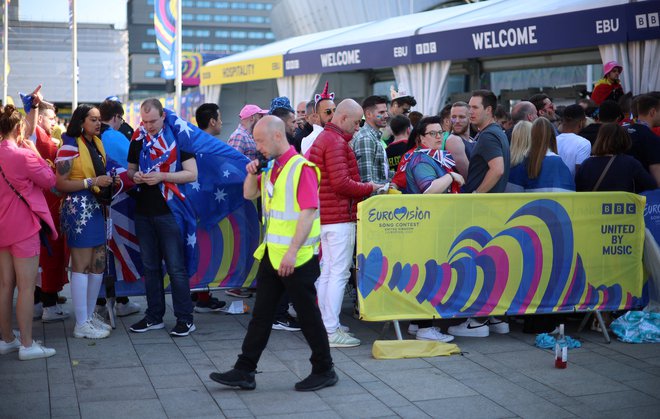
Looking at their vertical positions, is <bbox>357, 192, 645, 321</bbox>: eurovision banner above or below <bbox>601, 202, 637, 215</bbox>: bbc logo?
below

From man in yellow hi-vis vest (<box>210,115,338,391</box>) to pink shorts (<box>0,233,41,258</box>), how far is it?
5.98 feet

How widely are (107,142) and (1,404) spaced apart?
2.98m

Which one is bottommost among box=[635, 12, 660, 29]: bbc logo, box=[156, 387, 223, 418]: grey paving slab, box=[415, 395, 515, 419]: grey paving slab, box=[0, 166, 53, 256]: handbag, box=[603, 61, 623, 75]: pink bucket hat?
box=[415, 395, 515, 419]: grey paving slab

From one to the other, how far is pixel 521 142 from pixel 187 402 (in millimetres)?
3845

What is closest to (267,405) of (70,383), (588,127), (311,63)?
(70,383)

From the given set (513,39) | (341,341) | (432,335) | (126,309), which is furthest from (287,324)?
(513,39)

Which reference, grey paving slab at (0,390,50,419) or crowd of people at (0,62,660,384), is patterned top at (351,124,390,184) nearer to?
crowd of people at (0,62,660,384)

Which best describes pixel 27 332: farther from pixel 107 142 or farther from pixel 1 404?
pixel 107 142

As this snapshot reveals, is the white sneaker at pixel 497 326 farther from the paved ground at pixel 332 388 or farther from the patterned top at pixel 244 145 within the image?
the patterned top at pixel 244 145

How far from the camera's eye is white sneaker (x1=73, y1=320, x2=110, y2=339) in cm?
695

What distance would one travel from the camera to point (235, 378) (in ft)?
18.0

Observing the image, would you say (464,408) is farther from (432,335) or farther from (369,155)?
(369,155)

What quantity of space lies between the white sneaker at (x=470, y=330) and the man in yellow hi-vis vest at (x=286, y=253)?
1858 mm

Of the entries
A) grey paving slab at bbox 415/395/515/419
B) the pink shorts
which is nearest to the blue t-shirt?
grey paving slab at bbox 415/395/515/419
